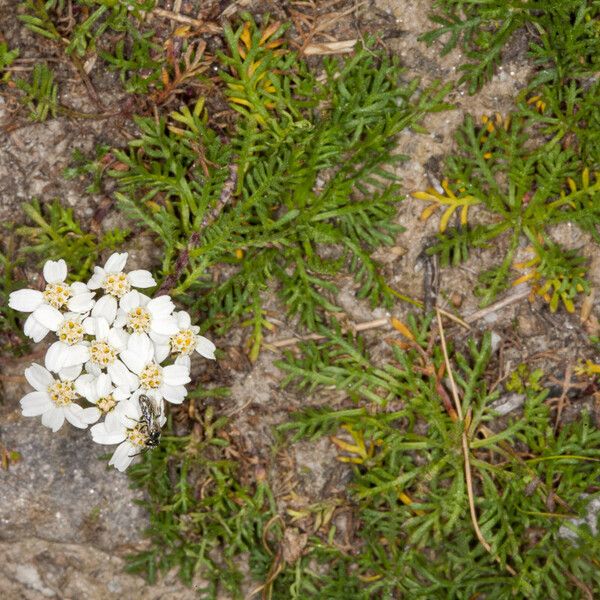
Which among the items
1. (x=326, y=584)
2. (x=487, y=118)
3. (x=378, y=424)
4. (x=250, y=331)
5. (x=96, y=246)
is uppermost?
(x=487, y=118)

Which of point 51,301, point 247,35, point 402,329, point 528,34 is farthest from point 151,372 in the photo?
point 528,34

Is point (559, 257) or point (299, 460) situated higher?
point (559, 257)

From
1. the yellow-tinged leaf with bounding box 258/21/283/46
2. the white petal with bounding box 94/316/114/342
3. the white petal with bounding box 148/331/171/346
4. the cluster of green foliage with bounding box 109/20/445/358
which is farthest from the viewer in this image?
the yellow-tinged leaf with bounding box 258/21/283/46

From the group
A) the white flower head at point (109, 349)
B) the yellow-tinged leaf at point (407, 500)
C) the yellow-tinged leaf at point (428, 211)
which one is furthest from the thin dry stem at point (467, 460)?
the white flower head at point (109, 349)

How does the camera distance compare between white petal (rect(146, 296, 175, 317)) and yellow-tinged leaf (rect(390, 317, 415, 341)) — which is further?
yellow-tinged leaf (rect(390, 317, 415, 341))

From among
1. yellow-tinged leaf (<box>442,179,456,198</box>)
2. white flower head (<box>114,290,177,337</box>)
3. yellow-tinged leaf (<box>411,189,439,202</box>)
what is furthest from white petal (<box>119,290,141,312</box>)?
yellow-tinged leaf (<box>442,179,456,198</box>)

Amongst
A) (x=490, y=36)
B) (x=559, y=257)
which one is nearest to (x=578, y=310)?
(x=559, y=257)

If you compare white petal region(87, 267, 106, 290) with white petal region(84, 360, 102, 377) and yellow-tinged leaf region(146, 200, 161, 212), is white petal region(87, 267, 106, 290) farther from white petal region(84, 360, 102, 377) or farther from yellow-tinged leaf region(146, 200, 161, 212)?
yellow-tinged leaf region(146, 200, 161, 212)

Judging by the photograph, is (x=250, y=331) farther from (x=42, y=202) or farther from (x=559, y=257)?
(x=559, y=257)
